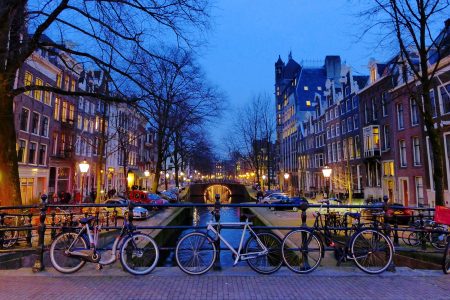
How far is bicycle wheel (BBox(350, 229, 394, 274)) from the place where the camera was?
664 cm

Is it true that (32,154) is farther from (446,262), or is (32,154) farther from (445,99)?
(445,99)

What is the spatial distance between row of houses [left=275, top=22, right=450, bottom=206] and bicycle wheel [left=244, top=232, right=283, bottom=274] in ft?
32.2

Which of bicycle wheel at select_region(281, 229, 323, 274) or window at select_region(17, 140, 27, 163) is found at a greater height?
window at select_region(17, 140, 27, 163)

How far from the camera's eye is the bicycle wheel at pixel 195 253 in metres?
6.34

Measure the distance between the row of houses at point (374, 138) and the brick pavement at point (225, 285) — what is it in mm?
9660

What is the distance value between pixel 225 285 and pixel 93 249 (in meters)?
2.70

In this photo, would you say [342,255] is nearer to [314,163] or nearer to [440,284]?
[440,284]

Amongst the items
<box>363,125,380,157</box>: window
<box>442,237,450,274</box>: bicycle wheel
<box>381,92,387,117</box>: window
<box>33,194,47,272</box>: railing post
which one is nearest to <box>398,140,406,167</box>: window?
<box>381,92,387,117</box>: window

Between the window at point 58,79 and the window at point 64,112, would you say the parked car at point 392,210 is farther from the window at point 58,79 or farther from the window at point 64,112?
the window at point 64,112

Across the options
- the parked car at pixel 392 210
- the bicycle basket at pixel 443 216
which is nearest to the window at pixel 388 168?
the parked car at pixel 392 210

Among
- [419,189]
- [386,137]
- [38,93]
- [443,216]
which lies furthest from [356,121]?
[443,216]

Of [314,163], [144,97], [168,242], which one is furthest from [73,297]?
[314,163]

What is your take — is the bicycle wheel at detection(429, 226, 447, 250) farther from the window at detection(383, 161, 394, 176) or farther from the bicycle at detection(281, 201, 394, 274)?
the window at detection(383, 161, 394, 176)

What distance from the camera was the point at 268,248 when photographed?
6582mm
